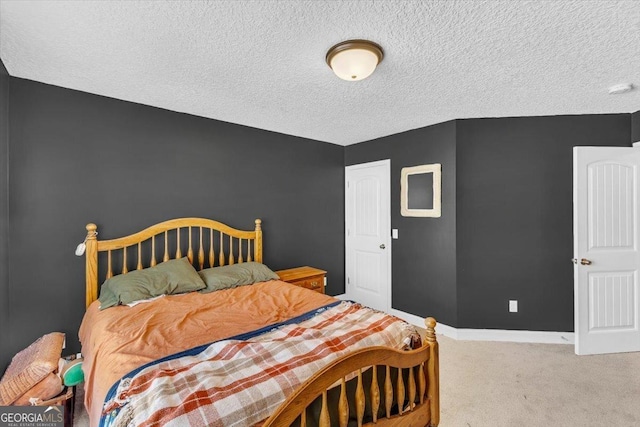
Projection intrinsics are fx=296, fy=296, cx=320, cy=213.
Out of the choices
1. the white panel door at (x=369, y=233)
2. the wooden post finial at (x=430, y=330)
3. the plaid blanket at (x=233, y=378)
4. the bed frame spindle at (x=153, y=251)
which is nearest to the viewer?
the plaid blanket at (x=233, y=378)

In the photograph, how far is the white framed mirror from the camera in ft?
11.6

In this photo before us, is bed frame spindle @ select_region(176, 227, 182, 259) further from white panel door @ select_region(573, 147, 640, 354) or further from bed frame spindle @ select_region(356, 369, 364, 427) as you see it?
white panel door @ select_region(573, 147, 640, 354)

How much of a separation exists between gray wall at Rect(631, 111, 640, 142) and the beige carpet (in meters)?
2.16

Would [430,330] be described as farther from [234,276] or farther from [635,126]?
[635,126]

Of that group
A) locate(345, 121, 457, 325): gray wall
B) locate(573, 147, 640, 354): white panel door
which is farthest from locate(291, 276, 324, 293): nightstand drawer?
locate(573, 147, 640, 354): white panel door

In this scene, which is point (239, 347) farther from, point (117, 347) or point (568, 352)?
point (568, 352)

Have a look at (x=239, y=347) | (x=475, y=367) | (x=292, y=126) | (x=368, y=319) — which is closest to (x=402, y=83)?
(x=292, y=126)

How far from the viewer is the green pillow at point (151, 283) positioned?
2.33 meters

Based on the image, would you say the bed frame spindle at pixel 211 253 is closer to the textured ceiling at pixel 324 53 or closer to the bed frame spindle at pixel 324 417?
the textured ceiling at pixel 324 53

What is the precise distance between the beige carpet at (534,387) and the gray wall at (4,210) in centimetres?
78

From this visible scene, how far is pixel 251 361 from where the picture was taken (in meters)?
1.33

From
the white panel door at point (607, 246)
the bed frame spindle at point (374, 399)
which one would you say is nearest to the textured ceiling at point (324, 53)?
the white panel door at point (607, 246)

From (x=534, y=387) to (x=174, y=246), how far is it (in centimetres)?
347

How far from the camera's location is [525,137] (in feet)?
10.7
